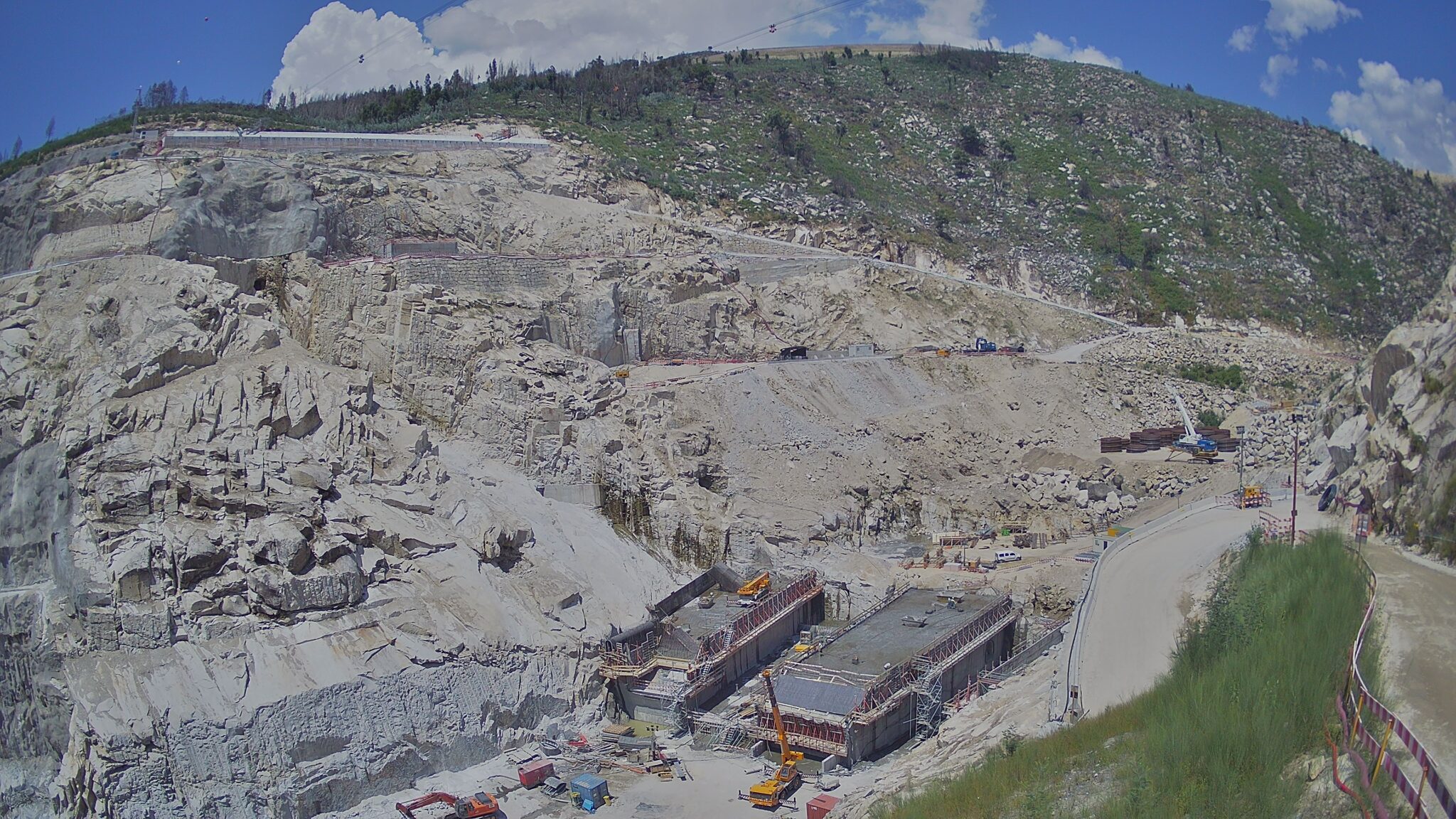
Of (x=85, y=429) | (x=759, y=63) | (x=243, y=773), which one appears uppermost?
(x=759, y=63)

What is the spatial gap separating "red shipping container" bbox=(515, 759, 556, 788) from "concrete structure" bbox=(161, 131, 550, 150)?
29.4m

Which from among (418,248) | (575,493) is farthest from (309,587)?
(418,248)

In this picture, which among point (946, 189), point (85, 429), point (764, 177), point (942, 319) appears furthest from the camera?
point (946, 189)

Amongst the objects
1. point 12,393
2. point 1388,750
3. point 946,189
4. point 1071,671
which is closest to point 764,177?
point 946,189

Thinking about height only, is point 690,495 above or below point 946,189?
below

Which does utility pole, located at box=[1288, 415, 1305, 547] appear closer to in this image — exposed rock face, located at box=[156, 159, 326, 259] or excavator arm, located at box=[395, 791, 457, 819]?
excavator arm, located at box=[395, 791, 457, 819]

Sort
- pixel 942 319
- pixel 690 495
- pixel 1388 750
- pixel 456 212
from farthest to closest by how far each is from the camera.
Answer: pixel 942 319 < pixel 456 212 < pixel 690 495 < pixel 1388 750

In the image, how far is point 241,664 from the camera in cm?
2423

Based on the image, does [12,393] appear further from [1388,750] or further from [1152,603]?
[1388,750]

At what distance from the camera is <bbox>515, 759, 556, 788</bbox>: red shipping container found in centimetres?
2531

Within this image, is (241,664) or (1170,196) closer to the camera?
(241,664)

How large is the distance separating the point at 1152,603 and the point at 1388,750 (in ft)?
39.1

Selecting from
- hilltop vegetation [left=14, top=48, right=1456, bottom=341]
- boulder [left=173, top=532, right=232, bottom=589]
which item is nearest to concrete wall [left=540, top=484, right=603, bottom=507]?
boulder [left=173, top=532, right=232, bottom=589]

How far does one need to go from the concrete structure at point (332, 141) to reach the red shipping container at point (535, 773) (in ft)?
96.4
